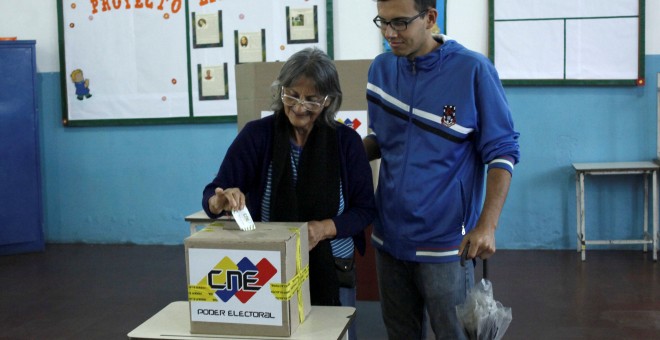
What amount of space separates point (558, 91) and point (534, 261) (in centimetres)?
119

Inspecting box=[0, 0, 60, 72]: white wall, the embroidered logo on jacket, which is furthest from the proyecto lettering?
the embroidered logo on jacket

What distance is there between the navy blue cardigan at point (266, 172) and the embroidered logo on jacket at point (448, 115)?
0.25 metres

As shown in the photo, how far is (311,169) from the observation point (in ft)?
6.50

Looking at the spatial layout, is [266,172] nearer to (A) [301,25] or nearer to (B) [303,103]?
(B) [303,103]

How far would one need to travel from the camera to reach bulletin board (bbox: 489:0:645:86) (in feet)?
16.5

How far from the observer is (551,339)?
3.48 m

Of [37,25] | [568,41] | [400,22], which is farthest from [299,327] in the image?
[37,25]

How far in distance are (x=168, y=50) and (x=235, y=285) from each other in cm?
411

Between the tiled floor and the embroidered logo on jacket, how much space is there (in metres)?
1.91

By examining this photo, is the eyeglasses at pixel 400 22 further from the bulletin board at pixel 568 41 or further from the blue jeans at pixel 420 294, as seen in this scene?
the bulletin board at pixel 568 41

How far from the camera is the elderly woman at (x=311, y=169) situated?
1.95 m

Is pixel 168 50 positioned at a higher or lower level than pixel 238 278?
higher

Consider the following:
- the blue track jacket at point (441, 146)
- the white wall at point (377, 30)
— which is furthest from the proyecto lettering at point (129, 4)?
the blue track jacket at point (441, 146)

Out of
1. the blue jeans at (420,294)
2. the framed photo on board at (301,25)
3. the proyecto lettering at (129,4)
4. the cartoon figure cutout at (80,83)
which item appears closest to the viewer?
the blue jeans at (420,294)
